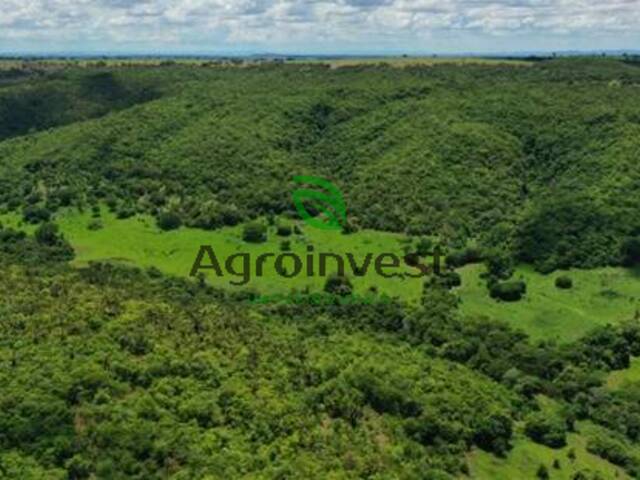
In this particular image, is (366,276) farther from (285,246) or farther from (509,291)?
(509,291)

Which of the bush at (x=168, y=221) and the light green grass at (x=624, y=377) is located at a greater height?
the bush at (x=168, y=221)

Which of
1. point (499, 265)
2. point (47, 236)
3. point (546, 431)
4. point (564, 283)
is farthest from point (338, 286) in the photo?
point (47, 236)

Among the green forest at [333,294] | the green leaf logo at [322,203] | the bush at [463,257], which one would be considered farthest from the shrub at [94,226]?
the bush at [463,257]

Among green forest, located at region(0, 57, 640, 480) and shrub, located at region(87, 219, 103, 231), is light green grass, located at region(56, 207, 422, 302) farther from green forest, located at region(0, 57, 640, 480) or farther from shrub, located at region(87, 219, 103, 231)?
shrub, located at region(87, 219, 103, 231)

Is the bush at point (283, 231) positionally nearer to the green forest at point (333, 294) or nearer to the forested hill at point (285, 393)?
the green forest at point (333, 294)

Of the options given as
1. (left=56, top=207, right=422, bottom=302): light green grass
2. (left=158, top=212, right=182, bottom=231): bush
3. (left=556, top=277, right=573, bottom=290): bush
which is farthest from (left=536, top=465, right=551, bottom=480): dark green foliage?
(left=158, top=212, right=182, bottom=231): bush
